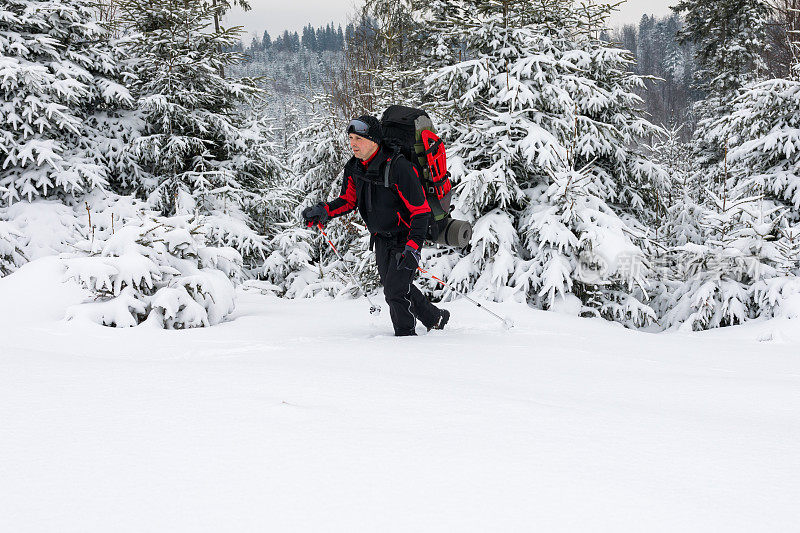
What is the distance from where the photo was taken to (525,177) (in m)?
7.92

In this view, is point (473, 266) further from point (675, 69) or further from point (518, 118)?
point (675, 69)

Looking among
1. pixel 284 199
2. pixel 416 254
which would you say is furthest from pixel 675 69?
pixel 416 254

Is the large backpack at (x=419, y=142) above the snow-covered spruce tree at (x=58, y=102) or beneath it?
beneath

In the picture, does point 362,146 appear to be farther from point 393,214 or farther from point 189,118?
point 189,118

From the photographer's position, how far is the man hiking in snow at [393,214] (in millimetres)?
4419

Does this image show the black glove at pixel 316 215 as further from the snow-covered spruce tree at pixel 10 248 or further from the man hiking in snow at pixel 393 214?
the snow-covered spruce tree at pixel 10 248

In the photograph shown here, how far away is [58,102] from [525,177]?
386 inches

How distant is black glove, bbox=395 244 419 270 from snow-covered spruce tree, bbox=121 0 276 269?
310 inches

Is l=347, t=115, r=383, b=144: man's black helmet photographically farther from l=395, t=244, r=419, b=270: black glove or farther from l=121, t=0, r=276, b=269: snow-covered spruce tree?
l=121, t=0, r=276, b=269: snow-covered spruce tree

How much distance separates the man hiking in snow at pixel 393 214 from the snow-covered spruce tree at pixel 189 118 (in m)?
7.47

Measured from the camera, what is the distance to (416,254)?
442 centimetres

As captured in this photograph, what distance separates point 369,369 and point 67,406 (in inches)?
59.4

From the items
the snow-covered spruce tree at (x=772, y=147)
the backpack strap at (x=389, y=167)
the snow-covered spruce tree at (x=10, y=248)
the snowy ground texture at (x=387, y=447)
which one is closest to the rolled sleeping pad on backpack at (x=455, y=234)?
the backpack strap at (x=389, y=167)

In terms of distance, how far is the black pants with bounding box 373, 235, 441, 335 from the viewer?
15.3ft
